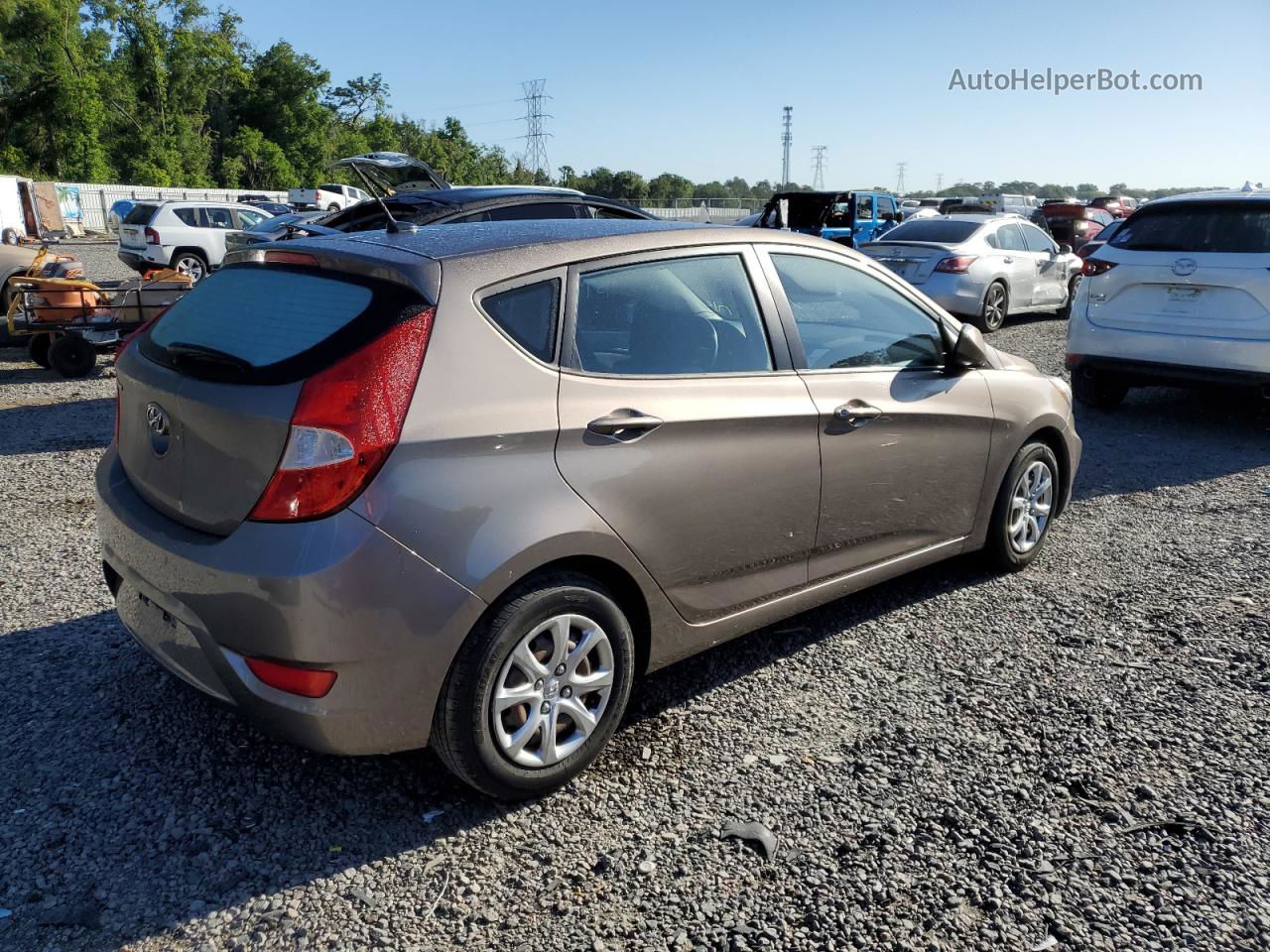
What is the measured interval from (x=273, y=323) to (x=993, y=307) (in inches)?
496

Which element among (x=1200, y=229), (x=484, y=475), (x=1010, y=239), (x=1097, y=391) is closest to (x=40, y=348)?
(x=484, y=475)

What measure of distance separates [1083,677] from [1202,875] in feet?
4.03

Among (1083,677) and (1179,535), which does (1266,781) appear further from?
(1179,535)

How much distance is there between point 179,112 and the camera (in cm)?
6556

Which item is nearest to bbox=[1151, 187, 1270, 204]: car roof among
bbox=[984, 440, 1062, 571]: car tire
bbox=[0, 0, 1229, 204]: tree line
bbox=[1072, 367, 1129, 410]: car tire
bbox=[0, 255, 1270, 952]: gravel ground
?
bbox=[1072, 367, 1129, 410]: car tire

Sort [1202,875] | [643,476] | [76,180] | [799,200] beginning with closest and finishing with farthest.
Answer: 1. [1202,875]
2. [643,476]
3. [799,200]
4. [76,180]

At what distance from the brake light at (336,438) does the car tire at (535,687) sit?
55 cm

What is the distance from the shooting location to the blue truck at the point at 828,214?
2016 centimetres

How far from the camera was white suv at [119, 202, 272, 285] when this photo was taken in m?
20.6

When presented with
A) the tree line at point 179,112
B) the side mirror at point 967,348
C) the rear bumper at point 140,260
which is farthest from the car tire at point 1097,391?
the tree line at point 179,112

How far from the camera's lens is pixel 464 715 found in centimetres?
280

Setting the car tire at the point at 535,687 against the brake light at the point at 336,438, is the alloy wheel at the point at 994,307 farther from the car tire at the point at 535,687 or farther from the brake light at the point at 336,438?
the brake light at the point at 336,438

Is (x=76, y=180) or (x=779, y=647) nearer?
(x=779, y=647)

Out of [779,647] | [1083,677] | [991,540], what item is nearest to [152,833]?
[779,647]
